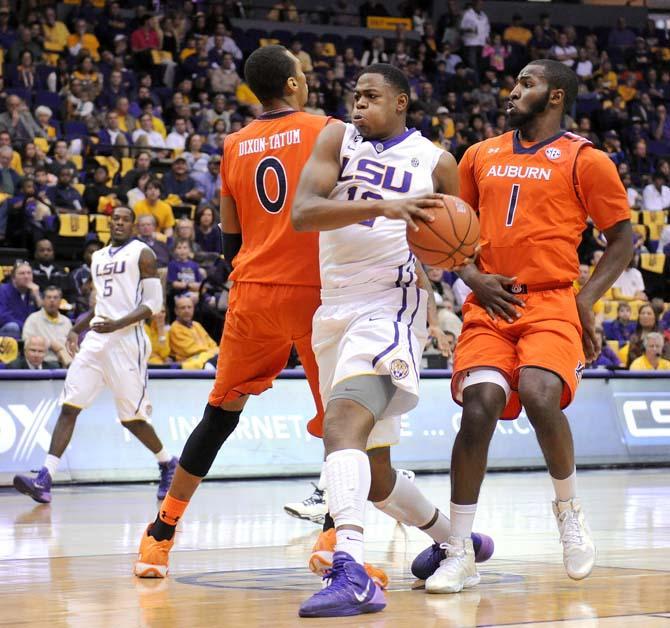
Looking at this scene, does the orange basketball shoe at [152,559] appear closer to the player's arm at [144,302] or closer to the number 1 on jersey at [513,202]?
the number 1 on jersey at [513,202]

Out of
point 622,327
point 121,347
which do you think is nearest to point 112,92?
point 622,327

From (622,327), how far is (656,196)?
579 centimetres

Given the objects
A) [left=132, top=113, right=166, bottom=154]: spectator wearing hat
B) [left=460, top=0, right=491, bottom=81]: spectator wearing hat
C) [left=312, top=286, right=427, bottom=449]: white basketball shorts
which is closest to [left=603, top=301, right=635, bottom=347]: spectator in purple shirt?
[left=132, top=113, right=166, bottom=154]: spectator wearing hat

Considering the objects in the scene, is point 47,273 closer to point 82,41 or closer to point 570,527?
point 82,41

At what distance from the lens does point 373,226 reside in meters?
5.10

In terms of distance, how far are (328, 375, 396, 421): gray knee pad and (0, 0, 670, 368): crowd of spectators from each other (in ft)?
25.9

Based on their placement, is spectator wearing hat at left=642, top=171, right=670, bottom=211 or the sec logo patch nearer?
the sec logo patch

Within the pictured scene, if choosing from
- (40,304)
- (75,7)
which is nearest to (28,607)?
(40,304)

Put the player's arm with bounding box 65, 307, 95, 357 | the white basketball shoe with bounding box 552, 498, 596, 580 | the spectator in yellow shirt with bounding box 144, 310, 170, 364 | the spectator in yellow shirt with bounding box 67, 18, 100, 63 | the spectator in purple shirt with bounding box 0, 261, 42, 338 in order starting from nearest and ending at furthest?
1. the white basketball shoe with bounding box 552, 498, 596, 580
2. the player's arm with bounding box 65, 307, 95, 357
3. the spectator in purple shirt with bounding box 0, 261, 42, 338
4. the spectator in yellow shirt with bounding box 144, 310, 170, 364
5. the spectator in yellow shirt with bounding box 67, 18, 100, 63

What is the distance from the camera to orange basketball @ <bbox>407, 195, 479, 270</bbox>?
4715mm

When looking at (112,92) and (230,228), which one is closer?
(230,228)

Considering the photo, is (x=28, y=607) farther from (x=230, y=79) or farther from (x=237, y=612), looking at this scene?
(x=230, y=79)

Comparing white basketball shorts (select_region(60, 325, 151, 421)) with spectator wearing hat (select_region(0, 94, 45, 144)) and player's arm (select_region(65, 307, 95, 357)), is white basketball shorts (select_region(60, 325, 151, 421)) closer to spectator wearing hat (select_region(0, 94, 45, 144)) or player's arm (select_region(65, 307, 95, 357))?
player's arm (select_region(65, 307, 95, 357))

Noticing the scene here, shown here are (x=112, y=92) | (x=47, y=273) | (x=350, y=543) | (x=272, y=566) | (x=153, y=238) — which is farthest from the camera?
(x=112, y=92)
